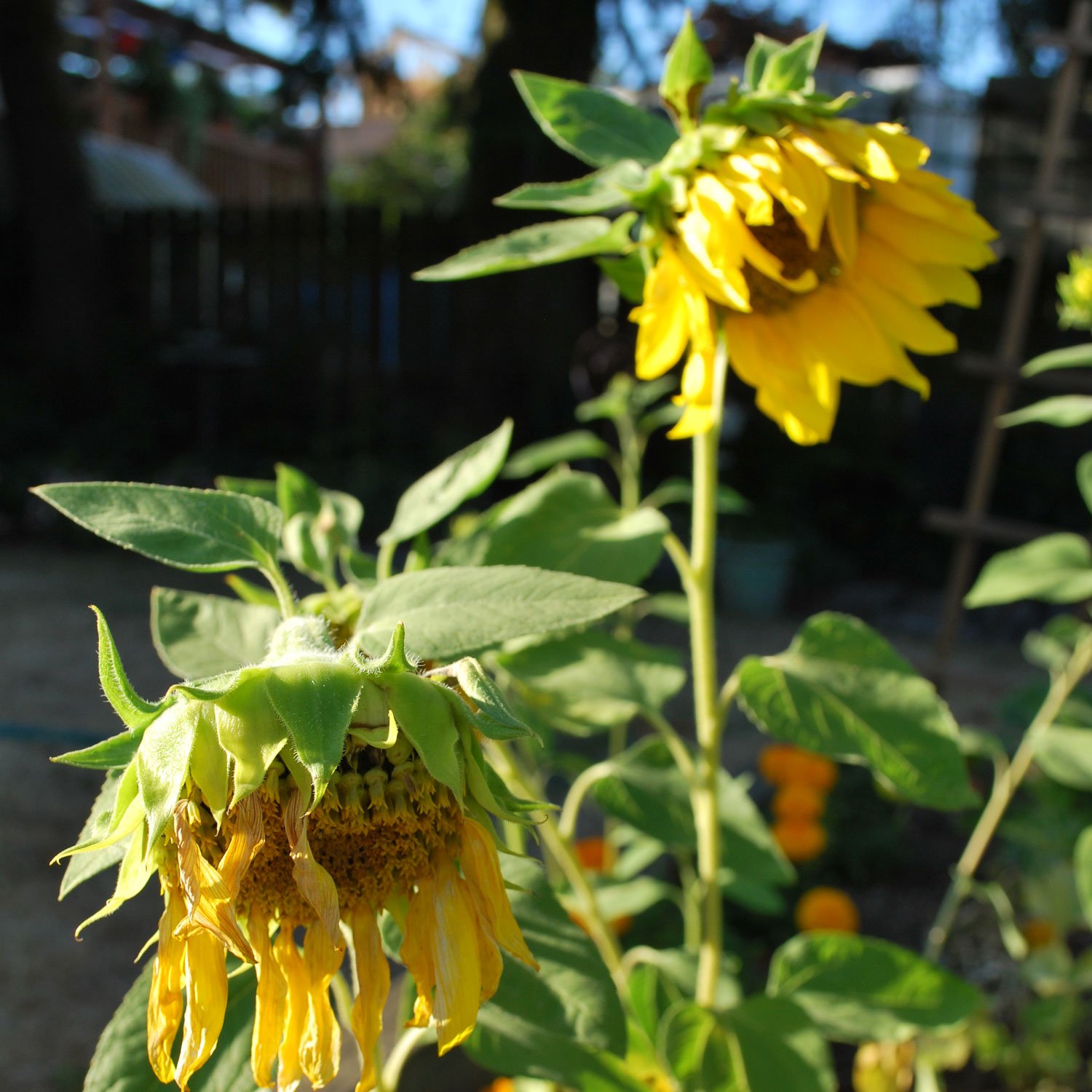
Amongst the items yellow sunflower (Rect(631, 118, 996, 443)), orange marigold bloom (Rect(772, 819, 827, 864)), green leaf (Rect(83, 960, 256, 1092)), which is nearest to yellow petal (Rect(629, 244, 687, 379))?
yellow sunflower (Rect(631, 118, 996, 443))

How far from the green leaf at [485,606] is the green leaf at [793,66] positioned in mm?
252

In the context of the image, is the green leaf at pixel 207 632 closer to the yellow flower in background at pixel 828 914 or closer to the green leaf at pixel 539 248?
the green leaf at pixel 539 248

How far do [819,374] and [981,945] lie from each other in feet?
3.84

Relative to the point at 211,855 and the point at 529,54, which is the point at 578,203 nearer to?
the point at 211,855

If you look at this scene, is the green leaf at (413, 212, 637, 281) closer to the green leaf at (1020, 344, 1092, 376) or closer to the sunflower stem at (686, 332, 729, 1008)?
the sunflower stem at (686, 332, 729, 1008)

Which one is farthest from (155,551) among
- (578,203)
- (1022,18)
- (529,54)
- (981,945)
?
(1022,18)

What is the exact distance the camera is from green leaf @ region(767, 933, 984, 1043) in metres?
0.68

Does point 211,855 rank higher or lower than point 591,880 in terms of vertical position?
higher

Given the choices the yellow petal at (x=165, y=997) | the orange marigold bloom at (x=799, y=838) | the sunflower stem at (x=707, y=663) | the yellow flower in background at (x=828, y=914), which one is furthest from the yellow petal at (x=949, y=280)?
the orange marigold bloom at (x=799, y=838)

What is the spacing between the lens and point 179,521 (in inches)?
16.4

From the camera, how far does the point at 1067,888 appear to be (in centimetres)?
129

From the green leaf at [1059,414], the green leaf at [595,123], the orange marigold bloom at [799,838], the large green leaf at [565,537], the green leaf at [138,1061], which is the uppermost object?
the green leaf at [595,123]

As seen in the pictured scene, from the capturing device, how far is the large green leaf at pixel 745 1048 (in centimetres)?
60

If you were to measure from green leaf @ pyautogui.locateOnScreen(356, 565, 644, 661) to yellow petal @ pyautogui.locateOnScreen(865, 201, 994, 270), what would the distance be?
10.4 inches
